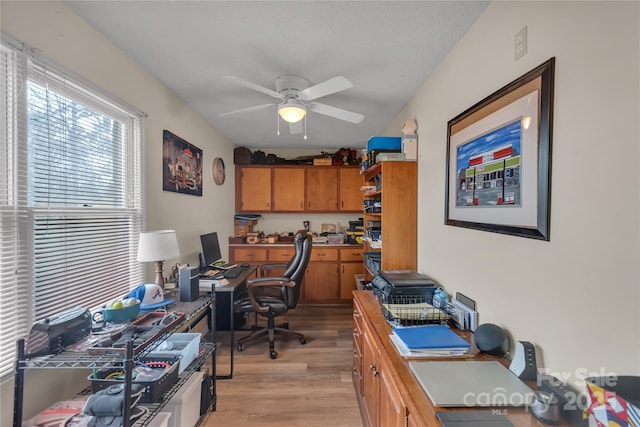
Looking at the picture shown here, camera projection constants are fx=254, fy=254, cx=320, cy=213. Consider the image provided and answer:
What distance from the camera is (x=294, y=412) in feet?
5.95

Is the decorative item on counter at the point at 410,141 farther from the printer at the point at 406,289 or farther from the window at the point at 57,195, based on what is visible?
the window at the point at 57,195

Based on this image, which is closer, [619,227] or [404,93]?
[619,227]

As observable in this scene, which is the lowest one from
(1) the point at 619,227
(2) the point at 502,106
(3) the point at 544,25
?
(1) the point at 619,227

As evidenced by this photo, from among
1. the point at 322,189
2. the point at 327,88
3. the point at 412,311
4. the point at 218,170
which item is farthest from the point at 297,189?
the point at 412,311

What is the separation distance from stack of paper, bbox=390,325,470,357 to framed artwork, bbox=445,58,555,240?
55cm

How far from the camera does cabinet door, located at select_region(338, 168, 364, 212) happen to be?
4195mm

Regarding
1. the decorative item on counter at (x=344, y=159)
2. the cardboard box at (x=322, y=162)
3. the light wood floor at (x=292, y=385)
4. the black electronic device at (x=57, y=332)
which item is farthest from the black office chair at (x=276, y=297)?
the decorative item on counter at (x=344, y=159)

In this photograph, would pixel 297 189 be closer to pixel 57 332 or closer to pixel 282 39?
pixel 282 39

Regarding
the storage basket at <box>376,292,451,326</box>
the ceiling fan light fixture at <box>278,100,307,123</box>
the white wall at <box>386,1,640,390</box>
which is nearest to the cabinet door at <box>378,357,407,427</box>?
the storage basket at <box>376,292,451,326</box>

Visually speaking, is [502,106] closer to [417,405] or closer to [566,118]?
[566,118]

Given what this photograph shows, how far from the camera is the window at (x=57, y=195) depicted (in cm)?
110

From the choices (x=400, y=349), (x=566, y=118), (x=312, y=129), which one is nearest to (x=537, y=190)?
(x=566, y=118)

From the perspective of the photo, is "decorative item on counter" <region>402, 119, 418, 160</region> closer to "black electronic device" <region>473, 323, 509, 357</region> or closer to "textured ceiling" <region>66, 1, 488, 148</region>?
"textured ceiling" <region>66, 1, 488, 148</region>

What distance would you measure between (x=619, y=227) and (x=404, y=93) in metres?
1.90
